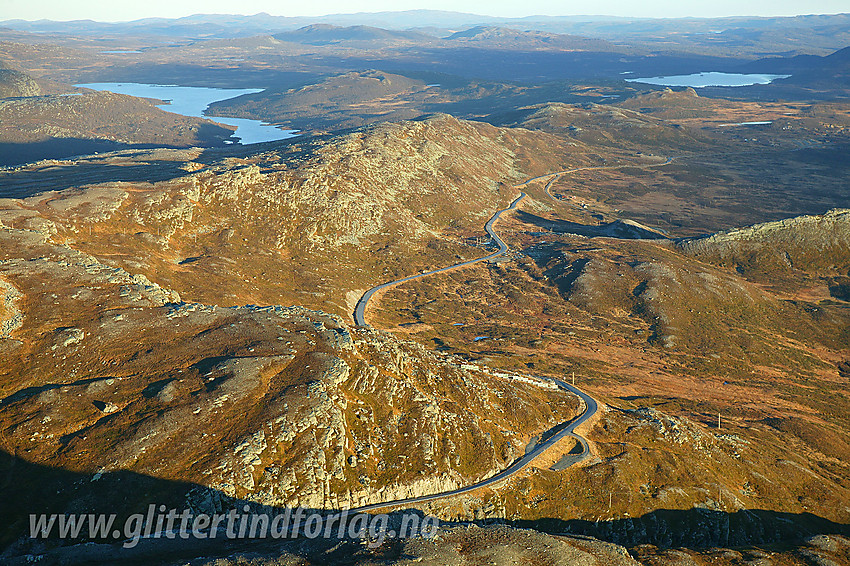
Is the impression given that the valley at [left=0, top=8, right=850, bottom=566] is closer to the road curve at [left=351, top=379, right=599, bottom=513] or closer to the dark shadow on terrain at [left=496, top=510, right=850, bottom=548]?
the dark shadow on terrain at [left=496, top=510, right=850, bottom=548]

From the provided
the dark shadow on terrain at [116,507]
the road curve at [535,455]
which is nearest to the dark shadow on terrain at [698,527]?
the road curve at [535,455]

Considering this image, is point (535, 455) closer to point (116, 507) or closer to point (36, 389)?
point (116, 507)

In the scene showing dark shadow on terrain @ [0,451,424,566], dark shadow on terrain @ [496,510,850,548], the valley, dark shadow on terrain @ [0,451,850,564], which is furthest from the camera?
dark shadow on terrain @ [496,510,850,548]

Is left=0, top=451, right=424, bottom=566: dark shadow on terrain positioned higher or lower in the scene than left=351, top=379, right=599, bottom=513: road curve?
higher

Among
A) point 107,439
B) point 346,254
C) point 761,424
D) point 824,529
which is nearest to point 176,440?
point 107,439

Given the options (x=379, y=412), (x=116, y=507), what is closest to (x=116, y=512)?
(x=116, y=507)

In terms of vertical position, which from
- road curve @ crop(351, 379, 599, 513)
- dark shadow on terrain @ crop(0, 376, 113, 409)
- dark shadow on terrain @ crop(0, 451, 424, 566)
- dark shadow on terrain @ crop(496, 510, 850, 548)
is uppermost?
dark shadow on terrain @ crop(0, 376, 113, 409)

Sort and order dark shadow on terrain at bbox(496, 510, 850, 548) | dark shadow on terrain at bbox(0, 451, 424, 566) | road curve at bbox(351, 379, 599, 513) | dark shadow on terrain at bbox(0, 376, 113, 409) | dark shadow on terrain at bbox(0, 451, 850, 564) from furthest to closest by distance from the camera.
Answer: dark shadow on terrain at bbox(496, 510, 850, 548), road curve at bbox(351, 379, 599, 513), dark shadow on terrain at bbox(0, 376, 113, 409), dark shadow on terrain at bbox(0, 451, 850, 564), dark shadow on terrain at bbox(0, 451, 424, 566)

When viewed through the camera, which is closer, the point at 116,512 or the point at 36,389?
the point at 116,512

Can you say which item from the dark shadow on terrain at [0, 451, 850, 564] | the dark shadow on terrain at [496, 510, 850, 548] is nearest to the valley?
the dark shadow on terrain at [0, 451, 850, 564]
